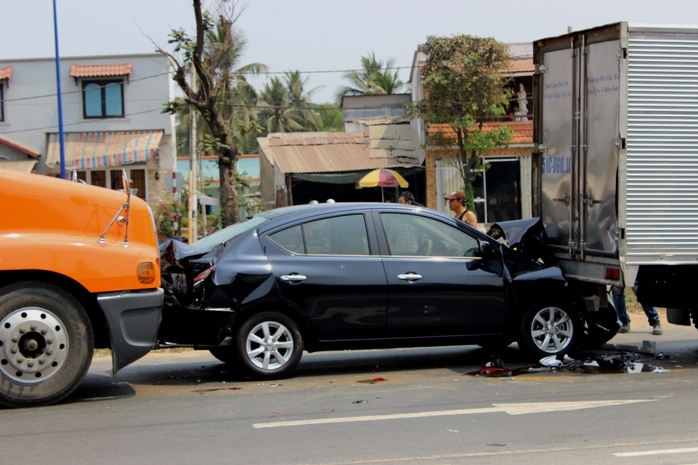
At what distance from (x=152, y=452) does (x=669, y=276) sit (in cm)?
588

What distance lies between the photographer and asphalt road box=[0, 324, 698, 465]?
5.23m

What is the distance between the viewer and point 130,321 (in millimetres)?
6695

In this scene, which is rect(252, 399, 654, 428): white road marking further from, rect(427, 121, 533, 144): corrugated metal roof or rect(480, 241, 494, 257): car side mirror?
rect(427, 121, 533, 144): corrugated metal roof

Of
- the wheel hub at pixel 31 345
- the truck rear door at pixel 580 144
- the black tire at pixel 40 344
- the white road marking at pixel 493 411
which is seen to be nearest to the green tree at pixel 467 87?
the truck rear door at pixel 580 144

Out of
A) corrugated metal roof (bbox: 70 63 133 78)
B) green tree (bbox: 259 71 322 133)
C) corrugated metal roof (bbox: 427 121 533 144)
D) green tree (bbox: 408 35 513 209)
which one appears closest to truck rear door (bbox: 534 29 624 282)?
green tree (bbox: 408 35 513 209)

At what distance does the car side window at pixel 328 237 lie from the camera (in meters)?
7.78

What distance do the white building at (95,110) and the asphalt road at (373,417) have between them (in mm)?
24536

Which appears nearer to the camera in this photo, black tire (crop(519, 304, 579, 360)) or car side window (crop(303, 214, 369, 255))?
car side window (crop(303, 214, 369, 255))

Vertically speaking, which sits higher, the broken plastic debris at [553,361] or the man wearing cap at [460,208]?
the man wearing cap at [460,208]

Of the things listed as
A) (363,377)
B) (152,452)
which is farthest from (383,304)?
(152,452)

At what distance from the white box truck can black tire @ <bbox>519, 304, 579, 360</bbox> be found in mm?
463

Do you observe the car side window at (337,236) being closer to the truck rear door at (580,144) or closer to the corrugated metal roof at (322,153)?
the truck rear door at (580,144)

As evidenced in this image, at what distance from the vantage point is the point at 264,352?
7547mm

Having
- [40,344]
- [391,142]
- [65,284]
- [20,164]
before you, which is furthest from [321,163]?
[40,344]
